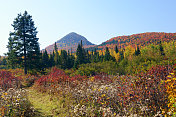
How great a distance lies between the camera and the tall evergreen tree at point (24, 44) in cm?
1825

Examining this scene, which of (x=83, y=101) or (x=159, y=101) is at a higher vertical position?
(x=159, y=101)

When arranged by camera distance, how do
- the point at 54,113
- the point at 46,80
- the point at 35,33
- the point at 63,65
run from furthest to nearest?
1. the point at 63,65
2. the point at 35,33
3. the point at 46,80
4. the point at 54,113

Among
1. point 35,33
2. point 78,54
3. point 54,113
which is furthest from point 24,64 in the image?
point 78,54

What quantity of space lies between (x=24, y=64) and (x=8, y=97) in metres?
15.3

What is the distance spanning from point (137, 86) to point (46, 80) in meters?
7.28

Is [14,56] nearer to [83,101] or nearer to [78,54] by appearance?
[83,101]

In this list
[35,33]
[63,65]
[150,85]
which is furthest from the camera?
[63,65]

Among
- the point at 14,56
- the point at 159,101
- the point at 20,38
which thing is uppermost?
the point at 20,38

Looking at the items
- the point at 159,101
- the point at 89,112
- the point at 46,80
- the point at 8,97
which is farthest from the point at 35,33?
the point at 159,101

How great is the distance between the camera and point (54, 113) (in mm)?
5379

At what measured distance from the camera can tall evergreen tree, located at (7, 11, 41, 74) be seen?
59.9 feet

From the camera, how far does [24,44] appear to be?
18.4 metres

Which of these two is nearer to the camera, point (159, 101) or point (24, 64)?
point (159, 101)

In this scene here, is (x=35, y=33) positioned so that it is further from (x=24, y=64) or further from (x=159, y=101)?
(x=159, y=101)
